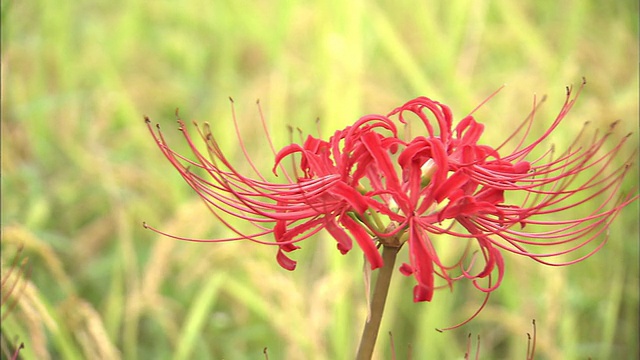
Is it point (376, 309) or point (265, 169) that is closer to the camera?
point (376, 309)

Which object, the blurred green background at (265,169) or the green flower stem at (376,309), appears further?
the blurred green background at (265,169)

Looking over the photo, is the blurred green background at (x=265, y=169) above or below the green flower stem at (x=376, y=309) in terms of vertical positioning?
above

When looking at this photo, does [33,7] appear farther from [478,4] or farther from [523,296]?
[523,296]

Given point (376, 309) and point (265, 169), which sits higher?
point (265, 169)

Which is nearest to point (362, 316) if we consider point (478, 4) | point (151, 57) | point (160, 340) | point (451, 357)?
point (451, 357)
